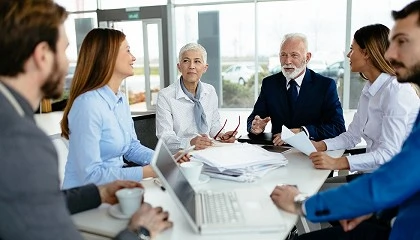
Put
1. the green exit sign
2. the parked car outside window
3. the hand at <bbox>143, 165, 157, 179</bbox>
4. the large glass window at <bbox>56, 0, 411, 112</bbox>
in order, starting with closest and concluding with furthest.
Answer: the hand at <bbox>143, 165, 157, 179</bbox>
the large glass window at <bbox>56, 0, 411, 112</bbox>
the parked car outside window
the green exit sign

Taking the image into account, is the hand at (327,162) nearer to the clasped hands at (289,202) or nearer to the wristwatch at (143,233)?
the clasped hands at (289,202)

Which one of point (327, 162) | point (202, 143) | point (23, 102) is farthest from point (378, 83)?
point (23, 102)

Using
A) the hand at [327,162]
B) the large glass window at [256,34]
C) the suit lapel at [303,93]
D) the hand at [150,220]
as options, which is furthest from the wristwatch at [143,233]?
the large glass window at [256,34]

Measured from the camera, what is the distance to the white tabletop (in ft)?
3.82

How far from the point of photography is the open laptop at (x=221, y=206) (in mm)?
1154

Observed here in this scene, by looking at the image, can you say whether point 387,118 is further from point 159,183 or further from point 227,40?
point 227,40

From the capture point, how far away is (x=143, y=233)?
3.76 feet

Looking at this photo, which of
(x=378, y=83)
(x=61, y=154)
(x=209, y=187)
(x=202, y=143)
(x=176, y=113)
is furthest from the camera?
(x=61, y=154)

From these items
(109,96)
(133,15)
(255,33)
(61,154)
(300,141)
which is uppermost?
(133,15)

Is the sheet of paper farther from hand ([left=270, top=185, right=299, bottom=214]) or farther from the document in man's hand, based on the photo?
hand ([left=270, top=185, right=299, bottom=214])

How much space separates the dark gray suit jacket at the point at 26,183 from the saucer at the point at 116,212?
1.26ft

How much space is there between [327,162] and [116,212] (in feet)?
3.39

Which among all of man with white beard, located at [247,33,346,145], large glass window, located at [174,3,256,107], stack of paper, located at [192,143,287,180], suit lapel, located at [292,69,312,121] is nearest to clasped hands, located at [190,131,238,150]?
stack of paper, located at [192,143,287,180]

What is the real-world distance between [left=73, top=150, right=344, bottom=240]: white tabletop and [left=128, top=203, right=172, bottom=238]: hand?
2cm
